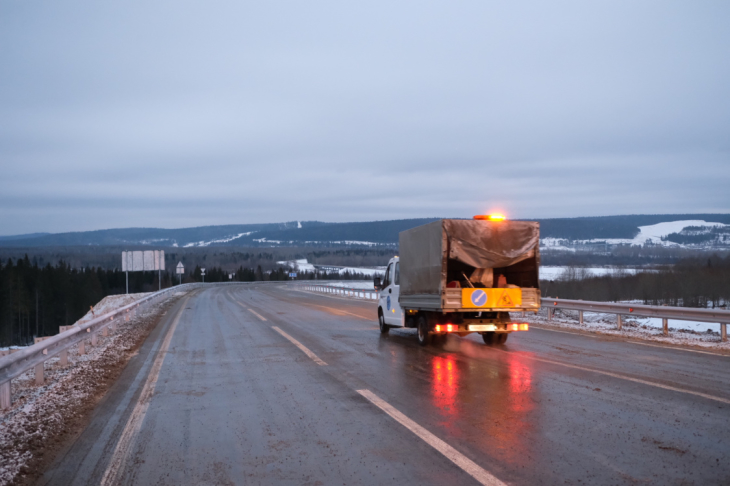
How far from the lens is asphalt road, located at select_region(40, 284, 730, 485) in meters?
4.89

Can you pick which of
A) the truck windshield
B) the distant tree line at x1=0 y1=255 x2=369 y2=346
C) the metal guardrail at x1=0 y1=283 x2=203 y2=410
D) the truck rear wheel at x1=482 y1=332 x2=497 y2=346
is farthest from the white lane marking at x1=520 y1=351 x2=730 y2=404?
the distant tree line at x1=0 y1=255 x2=369 y2=346

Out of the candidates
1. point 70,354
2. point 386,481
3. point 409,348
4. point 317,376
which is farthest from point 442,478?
point 70,354

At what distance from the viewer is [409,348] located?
43.4 ft

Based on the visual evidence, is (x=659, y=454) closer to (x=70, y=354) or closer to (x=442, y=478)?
(x=442, y=478)

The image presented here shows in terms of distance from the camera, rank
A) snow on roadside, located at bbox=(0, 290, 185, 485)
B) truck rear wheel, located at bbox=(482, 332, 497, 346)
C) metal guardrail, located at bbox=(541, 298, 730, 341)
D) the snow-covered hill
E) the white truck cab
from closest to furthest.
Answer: snow on roadside, located at bbox=(0, 290, 185, 485) < metal guardrail, located at bbox=(541, 298, 730, 341) < truck rear wheel, located at bbox=(482, 332, 497, 346) < the white truck cab < the snow-covered hill

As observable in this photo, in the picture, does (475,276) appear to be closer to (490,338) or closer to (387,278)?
(490,338)

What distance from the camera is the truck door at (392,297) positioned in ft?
50.8

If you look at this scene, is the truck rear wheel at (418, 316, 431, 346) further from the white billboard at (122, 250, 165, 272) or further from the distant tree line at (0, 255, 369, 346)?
the distant tree line at (0, 255, 369, 346)

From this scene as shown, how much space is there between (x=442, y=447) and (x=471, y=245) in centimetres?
766

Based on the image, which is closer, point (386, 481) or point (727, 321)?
point (386, 481)

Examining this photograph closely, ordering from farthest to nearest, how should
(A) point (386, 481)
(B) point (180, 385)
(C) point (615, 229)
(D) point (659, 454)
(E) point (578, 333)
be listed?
1. (C) point (615, 229)
2. (E) point (578, 333)
3. (B) point (180, 385)
4. (D) point (659, 454)
5. (A) point (386, 481)

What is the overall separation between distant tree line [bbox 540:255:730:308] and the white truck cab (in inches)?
2080

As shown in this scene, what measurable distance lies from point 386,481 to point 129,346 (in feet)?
38.3

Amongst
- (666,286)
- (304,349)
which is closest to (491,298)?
(304,349)
